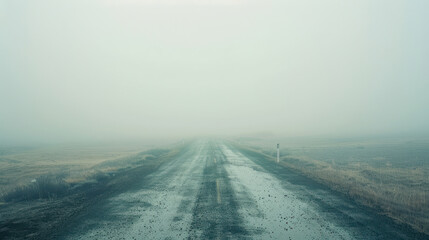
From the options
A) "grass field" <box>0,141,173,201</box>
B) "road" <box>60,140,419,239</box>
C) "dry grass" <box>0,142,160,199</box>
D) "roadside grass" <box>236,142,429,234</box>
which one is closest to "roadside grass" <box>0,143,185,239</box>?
"dry grass" <box>0,142,160,199</box>

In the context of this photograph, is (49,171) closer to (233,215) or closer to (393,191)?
(233,215)

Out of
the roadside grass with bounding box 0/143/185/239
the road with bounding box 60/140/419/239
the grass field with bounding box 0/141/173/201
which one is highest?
the road with bounding box 60/140/419/239

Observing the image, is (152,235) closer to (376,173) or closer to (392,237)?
(392,237)

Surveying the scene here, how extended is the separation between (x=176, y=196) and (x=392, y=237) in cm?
750

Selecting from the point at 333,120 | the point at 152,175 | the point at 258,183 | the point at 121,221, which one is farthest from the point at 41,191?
the point at 333,120

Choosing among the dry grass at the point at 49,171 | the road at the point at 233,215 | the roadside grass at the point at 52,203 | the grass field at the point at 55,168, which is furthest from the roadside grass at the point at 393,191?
the grass field at the point at 55,168

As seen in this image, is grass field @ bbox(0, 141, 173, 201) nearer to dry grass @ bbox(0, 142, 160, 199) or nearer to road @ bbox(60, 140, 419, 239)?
dry grass @ bbox(0, 142, 160, 199)

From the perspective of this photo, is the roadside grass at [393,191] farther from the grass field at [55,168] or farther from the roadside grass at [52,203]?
the grass field at [55,168]

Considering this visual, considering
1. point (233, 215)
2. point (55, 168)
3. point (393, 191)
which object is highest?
point (233, 215)

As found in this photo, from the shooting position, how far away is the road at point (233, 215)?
612cm

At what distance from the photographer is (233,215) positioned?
742 cm

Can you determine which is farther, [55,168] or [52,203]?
[55,168]

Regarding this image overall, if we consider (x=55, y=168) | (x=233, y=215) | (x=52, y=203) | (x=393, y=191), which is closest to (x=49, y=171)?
(x=55, y=168)

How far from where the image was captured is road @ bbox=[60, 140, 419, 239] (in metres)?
6.12
